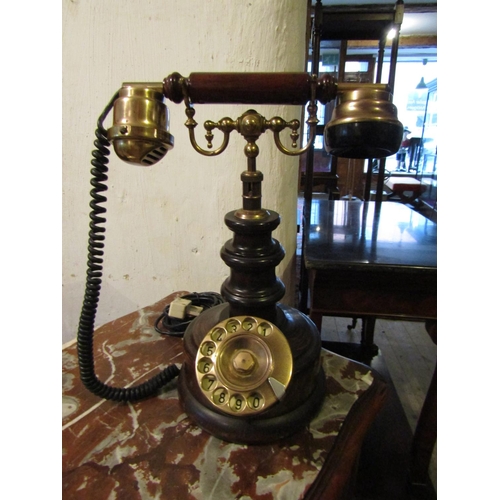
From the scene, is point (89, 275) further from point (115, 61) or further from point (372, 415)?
point (115, 61)

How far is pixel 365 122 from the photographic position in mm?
451

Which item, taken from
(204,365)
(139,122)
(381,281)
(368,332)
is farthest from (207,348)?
(368,332)

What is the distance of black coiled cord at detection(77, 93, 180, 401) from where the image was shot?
0.49m

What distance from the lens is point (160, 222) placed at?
1.11m

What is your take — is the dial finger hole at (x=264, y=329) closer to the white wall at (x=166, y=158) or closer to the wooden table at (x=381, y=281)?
the wooden table at (x=381, y=281)

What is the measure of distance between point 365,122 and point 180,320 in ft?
1.90

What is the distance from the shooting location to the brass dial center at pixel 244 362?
45cm

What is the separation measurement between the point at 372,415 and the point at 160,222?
0.84 meters

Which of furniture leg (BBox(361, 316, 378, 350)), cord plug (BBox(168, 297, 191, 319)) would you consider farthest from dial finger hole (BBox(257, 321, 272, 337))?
furniture leg (BBox(361, 316, 378, 350))

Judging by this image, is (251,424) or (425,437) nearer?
(251,424)

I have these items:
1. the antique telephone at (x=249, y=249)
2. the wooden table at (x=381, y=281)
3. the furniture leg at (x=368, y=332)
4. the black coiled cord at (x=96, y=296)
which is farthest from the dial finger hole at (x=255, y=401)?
the furniture leg at (x=368, y=332)

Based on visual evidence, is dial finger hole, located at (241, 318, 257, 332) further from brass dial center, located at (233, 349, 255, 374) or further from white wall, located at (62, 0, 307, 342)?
white wall, located at (62, 0, 307, 342)

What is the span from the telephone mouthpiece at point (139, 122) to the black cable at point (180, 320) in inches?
15.2

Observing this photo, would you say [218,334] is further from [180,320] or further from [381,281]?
[381,281]
